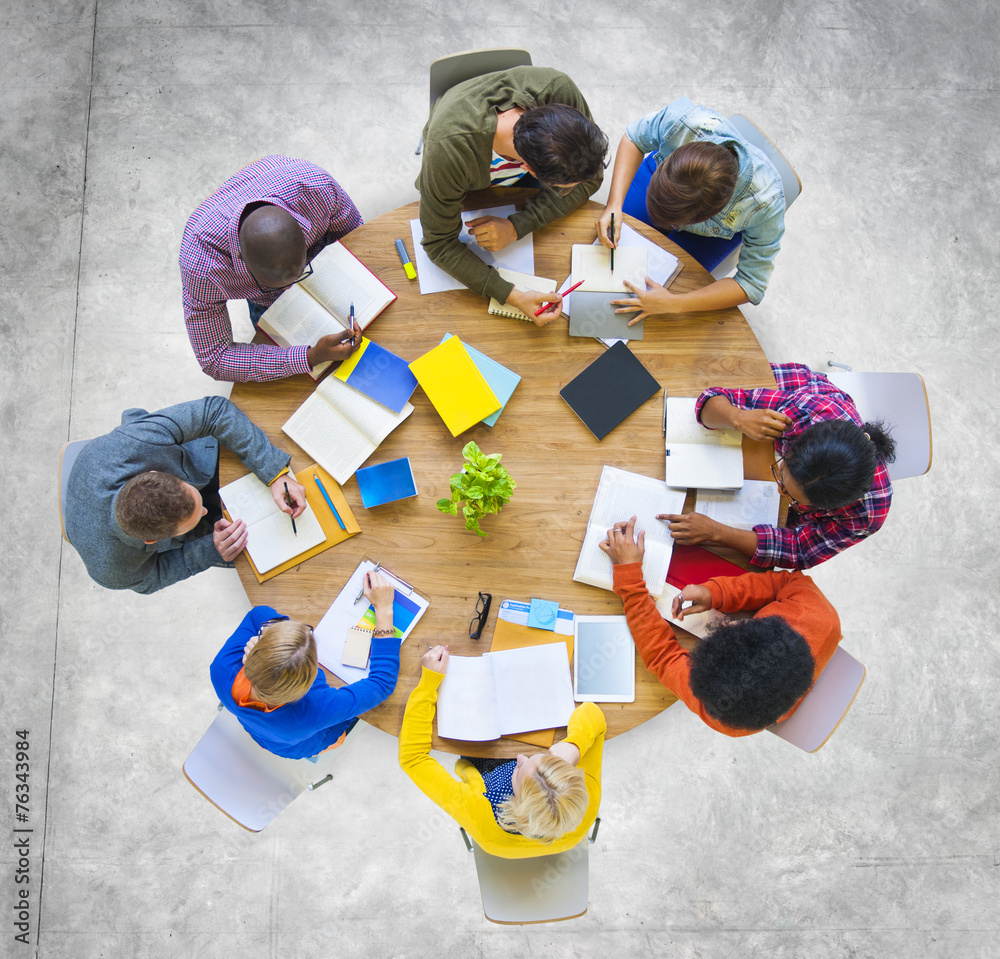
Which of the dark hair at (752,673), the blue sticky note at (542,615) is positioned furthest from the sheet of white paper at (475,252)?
the dark hair at (752,673)

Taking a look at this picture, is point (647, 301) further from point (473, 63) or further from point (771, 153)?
point (473, 63)

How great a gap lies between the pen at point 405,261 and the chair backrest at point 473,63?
54 centimetres

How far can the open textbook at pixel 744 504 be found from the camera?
1900mm

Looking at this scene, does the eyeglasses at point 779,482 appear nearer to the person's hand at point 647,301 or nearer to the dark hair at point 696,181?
the person's hand at point 647,301

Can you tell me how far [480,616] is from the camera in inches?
72.3

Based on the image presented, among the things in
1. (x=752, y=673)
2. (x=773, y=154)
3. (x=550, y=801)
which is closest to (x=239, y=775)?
(x=550, y=801)

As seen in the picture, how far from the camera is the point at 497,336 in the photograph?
1.94 metres

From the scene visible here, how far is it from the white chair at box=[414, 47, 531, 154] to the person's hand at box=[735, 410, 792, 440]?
1.24 meters

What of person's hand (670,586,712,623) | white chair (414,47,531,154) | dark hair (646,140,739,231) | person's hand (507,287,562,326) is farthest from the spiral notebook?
person's hand (670,586,712,623)

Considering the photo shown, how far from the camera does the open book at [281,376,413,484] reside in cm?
189

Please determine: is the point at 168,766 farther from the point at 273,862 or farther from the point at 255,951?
the point at 255,951

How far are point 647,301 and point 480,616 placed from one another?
1.02m

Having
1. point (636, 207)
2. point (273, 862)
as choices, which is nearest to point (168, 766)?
point (273, 862)

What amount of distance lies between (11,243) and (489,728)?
2.84 metres
